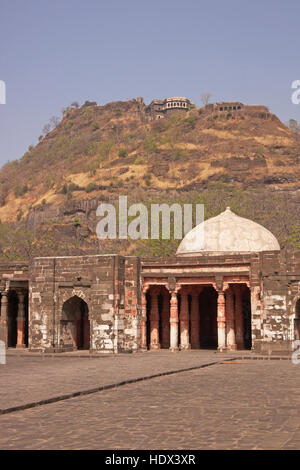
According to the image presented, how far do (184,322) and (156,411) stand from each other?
18.8m

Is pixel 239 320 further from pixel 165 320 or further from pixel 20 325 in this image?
pixel 20 325

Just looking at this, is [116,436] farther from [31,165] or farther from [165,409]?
[31,165]

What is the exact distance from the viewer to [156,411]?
34.2 feet

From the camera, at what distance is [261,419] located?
960 cm

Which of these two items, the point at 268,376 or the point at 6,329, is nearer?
the point at 268,376

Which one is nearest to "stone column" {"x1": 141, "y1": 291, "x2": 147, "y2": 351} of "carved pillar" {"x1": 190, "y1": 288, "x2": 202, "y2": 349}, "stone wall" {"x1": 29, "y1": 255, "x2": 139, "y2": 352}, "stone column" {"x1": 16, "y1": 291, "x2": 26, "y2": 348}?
"stone wall" {"x1": 29, "y1": 255, "x2": 139, "y2": 352}

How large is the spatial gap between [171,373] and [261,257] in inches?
408

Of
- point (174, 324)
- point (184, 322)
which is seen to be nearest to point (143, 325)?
point (174, 324)

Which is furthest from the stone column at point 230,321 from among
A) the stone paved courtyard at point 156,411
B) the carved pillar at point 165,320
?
the stone paved courtyard at point 156,411

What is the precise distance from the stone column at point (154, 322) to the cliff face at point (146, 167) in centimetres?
4818

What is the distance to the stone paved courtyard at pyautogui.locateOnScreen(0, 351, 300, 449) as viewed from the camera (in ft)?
26.2

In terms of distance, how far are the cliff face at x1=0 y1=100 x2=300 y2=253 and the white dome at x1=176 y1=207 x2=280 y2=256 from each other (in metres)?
46.9

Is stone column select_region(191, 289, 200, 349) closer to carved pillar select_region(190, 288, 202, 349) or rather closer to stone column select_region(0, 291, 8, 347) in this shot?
carved pillar select_region(190, 288, 202, 349)
